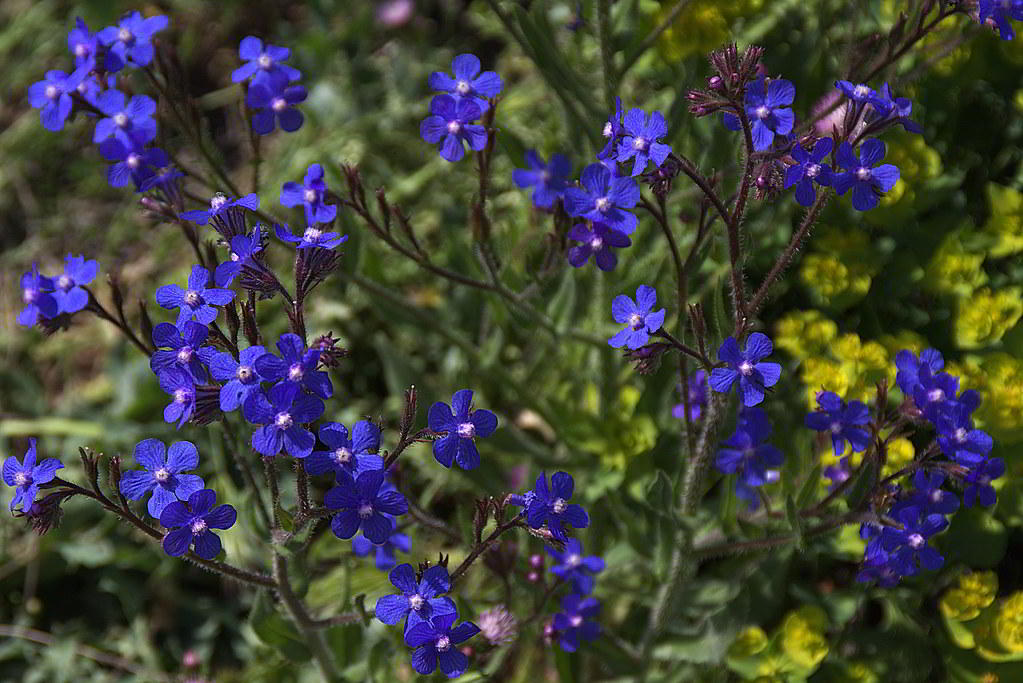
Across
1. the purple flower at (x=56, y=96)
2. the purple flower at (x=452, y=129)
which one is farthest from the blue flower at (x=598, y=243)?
the purple flower at (x=56, y=96)

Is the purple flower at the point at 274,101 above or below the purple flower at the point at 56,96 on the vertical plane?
below

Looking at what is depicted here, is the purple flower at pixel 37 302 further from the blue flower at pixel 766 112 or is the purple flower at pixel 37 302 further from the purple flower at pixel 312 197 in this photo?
the blue flower at pixel 766 112

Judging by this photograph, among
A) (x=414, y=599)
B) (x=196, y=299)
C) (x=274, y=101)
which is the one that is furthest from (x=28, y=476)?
(x=274, y=101)

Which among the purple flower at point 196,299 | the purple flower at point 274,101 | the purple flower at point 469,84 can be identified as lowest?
the purple flower at point 196,299

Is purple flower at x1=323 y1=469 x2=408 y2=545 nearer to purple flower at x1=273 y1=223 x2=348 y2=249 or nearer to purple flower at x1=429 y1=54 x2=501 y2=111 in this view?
purple flower at x1=273 y1=223 x2=348 y2=249

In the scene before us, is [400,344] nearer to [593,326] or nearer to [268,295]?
[593,326]

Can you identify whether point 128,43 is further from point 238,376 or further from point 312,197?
point 238,376

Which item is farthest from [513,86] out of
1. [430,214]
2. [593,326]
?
[593,326]
